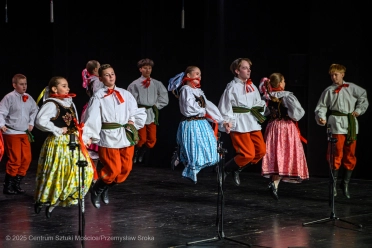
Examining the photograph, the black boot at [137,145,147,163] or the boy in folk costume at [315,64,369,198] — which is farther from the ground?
the boy in folk costume at [315,64,369,198]

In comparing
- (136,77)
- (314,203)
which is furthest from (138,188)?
(136,77)

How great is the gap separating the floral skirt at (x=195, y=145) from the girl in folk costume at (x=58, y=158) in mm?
1688

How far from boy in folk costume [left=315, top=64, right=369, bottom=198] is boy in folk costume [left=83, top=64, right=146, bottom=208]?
7.36 ft

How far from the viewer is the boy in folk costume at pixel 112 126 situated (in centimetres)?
704

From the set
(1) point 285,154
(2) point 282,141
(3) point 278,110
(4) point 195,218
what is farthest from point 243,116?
(4) point 195,218

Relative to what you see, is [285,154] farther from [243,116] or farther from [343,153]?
[343,153]

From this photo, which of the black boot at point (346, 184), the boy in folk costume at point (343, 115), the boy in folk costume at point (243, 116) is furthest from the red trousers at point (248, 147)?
the black boot at point (346, 184)

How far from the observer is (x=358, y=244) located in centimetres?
588

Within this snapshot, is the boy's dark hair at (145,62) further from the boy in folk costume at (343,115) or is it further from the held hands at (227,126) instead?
the boy in folk costume at (343,115)

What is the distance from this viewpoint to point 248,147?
8125 mm

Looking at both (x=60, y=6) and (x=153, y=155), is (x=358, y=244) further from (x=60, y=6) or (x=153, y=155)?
(x=60, y=6)

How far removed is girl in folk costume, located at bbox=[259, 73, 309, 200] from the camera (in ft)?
26.5

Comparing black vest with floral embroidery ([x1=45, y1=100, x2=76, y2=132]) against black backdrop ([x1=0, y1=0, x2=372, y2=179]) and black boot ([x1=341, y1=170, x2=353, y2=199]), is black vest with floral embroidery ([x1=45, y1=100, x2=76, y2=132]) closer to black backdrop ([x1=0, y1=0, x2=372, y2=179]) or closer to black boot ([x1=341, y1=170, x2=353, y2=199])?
black boot ([x1=341, y1=170, x2=353, y2=199])

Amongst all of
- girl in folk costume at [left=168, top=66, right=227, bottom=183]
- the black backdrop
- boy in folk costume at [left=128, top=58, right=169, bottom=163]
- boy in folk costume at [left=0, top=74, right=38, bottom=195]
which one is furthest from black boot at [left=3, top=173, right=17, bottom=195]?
the black backdrop
